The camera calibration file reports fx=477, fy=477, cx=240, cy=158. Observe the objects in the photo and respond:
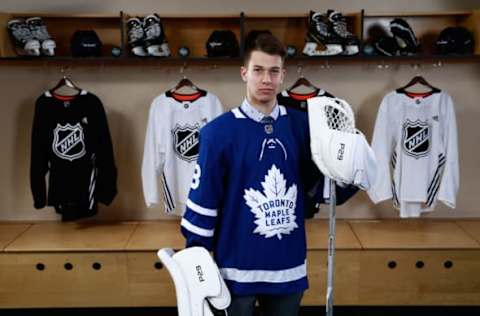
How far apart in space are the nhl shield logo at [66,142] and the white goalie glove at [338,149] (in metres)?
1.57

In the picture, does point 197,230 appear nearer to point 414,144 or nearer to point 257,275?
point 257,275

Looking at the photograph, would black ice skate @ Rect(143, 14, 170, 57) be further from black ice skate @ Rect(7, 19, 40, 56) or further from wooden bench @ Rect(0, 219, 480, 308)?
wooden bench @ Rect(0, 219, 480, 308)

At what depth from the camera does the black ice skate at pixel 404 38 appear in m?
2.45

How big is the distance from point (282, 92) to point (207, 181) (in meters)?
1.26

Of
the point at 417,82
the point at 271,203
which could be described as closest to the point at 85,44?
the point at 271,203

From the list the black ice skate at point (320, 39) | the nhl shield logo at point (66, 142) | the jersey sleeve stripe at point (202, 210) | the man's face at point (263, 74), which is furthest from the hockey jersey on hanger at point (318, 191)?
the nhl shield logo at point (66, 142)

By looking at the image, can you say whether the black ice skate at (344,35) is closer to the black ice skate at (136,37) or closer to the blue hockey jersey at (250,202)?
the black ice skate at (136,37)

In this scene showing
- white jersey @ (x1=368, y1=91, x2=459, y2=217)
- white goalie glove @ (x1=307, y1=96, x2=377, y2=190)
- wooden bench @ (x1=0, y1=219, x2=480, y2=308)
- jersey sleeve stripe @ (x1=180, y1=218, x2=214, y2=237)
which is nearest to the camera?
white goalie glove @ (x1=307, y1=96, x2=377, y2=190)

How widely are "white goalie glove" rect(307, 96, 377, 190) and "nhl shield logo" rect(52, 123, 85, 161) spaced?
61.6 inches

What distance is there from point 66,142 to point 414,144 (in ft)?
6.11

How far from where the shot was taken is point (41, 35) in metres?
2.45

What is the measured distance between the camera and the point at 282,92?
2553 mm

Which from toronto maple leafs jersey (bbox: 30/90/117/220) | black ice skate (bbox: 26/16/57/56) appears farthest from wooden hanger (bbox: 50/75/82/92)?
black ice skate (bbox: 26/16/57/56)

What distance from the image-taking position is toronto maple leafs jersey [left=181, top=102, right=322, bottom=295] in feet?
4.66
